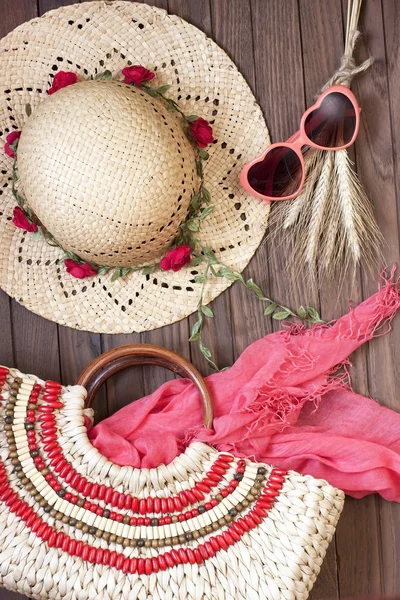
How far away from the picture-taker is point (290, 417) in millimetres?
1030

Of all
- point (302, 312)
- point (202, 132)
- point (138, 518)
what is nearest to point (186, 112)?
point (202, 132)

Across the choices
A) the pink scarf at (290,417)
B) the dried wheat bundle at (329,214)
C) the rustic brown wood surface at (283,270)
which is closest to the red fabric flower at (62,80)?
the rustic brown wood surface at (283,270)

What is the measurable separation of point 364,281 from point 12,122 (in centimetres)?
65

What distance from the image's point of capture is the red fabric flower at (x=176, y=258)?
100 centimetres

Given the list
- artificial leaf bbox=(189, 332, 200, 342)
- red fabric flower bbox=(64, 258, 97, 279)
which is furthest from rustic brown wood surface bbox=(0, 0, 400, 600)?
red fabric flower bbox=(64, 258, 97, 279)

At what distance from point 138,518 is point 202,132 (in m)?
0.59

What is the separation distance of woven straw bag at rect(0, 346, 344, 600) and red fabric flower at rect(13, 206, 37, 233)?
0.75 feet

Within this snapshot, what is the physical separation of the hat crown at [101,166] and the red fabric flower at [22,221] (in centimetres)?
4

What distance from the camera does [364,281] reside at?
1112 millimetres

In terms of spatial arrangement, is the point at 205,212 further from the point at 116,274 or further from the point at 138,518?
the point at 138,518

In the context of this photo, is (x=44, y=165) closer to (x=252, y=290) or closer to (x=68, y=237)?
(x=68, y=237)

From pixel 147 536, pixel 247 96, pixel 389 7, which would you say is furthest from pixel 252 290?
pixel 389 7

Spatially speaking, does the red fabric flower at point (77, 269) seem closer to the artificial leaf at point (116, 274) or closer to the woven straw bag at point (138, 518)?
the artificial leaf at point (116, 274)

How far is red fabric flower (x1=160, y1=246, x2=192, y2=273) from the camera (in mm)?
1004
